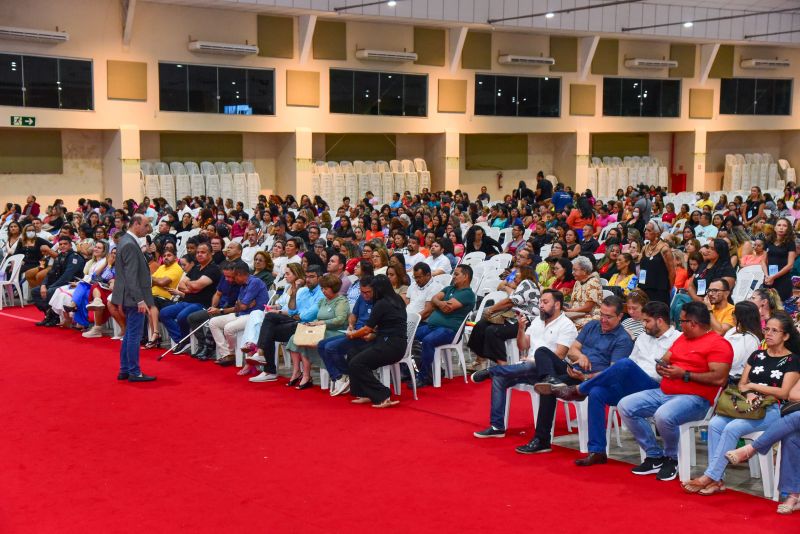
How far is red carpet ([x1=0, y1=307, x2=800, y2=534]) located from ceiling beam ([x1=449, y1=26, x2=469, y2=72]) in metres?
17.6

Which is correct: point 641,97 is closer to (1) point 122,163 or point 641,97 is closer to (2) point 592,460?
(1) point 122,163

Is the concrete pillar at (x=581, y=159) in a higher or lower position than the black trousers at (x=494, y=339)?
higher

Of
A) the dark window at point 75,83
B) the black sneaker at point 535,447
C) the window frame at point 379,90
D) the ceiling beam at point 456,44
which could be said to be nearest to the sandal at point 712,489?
the black sneaker at point 535,447

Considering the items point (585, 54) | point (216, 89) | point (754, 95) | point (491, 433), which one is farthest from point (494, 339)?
point (754, 95)

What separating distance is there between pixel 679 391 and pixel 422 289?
314 cm

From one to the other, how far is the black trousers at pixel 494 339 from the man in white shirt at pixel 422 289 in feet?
2.10

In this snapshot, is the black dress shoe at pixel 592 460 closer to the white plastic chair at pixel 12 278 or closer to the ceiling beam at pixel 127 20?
the white plastic chair at pixel 12 278

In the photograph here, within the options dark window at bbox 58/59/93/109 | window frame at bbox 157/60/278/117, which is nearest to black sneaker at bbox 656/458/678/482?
dark window at bbox 58/59/93/109

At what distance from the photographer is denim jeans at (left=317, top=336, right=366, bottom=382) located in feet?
25.8

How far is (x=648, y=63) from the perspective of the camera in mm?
27656

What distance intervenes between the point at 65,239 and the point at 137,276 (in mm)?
4248

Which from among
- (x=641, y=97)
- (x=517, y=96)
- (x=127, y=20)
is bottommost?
(x=517, y=96)

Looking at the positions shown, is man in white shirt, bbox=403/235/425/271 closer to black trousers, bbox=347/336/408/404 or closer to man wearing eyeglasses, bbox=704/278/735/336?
black trousers, bbox=347/336/408/404

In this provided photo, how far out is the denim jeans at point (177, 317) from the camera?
31.3 ft
